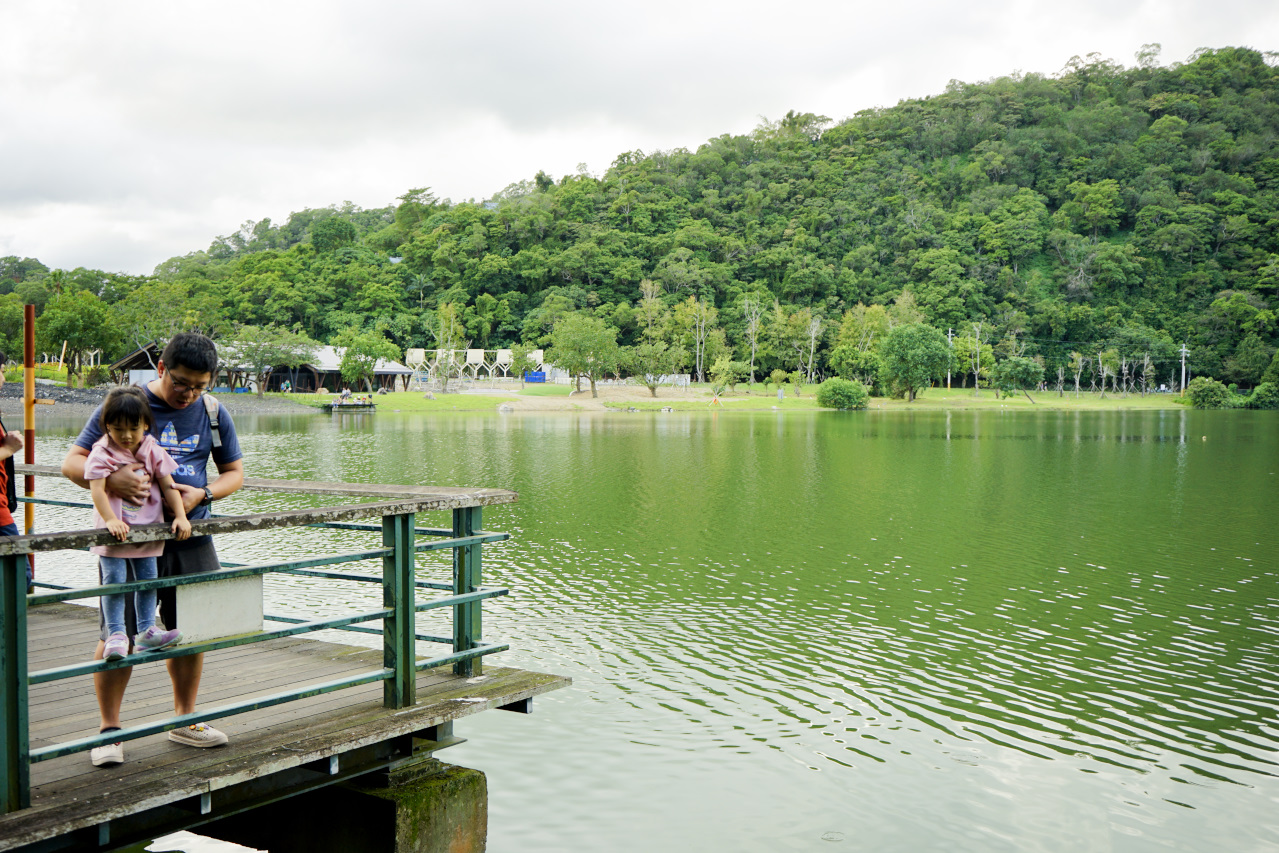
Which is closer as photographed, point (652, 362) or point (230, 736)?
point (230, 736)

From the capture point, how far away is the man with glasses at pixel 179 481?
3754 mm

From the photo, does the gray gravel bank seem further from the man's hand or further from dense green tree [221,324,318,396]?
the man's hand

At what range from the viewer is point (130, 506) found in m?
→ 3.83

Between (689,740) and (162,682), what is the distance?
13.1 feet

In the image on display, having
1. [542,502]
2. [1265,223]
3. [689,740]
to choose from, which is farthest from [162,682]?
[1265,223]

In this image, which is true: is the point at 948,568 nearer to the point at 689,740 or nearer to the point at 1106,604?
the point at 1106,604

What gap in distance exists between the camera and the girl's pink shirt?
3654 millimetres

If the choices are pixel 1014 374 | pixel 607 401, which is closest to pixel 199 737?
pixel 607 401

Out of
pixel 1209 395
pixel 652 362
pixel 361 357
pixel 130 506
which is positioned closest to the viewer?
pixel 130 506

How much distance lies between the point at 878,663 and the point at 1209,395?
95.7 meters

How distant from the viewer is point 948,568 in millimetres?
13719

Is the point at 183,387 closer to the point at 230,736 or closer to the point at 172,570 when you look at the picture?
the point at 172,570

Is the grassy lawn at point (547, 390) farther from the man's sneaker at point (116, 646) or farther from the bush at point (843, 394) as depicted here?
the man's sneaker at point (116, 646)

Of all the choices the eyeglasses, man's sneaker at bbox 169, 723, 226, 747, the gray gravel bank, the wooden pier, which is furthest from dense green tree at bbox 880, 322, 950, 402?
man's sneaker at bbox 169, 723, 226, 747
